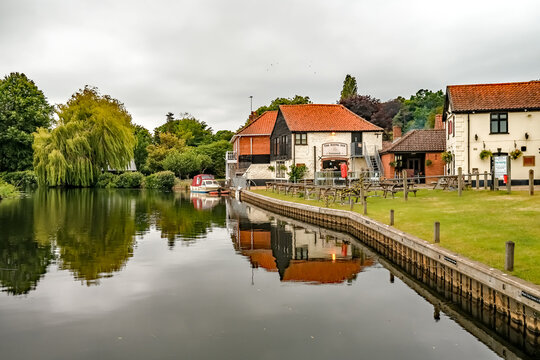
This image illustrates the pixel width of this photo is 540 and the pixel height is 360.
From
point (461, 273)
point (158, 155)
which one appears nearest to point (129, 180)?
point (158, 155)

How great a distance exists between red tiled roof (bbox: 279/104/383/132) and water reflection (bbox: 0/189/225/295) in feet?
46.6

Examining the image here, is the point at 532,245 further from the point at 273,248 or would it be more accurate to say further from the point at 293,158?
the point at 293,158

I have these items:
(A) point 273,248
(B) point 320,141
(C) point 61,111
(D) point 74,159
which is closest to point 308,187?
(A) point 273,248

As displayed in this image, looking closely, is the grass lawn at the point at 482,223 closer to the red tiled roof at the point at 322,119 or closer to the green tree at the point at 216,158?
the red tiled roof at the point at 322,119

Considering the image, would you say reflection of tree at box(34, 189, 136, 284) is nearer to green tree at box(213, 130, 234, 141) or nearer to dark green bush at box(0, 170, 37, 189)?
dark green bush at box(0, 170, 37, 189)

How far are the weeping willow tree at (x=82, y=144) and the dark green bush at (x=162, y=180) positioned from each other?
621cm

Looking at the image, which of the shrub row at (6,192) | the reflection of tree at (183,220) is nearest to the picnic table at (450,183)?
the reflection of tree at (183,220)

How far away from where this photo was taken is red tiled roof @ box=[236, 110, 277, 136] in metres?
51.3

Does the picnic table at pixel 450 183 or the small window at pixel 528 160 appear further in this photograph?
the small window at pixel 528 160

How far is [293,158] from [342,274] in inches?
1198

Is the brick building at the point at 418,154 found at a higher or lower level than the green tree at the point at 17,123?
lower

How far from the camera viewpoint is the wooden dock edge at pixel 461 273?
8016 mm

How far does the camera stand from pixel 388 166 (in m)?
39.0

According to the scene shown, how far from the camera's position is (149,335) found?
8.67m
